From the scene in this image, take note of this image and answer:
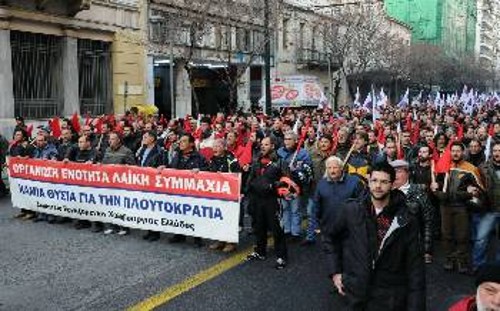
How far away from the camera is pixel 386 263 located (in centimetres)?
353

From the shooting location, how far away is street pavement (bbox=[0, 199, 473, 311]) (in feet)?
19.1

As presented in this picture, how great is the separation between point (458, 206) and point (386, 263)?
11.9 ft

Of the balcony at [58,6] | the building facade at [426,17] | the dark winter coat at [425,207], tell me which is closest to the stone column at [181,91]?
the balcony at [58,6]

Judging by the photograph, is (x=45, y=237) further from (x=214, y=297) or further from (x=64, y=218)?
(x=214, y=297)

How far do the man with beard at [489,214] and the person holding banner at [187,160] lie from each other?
11.2 feet

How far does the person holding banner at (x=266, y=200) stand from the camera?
23.1 ft

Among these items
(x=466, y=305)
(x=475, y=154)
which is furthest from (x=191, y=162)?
(x=466, y=305)

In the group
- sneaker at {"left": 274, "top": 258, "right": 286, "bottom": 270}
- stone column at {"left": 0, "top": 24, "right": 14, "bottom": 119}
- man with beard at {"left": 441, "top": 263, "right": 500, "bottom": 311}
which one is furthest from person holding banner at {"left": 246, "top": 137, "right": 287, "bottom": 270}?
stone column at {"left": 0, "top": 24, "right": 14, "bottom": 119}

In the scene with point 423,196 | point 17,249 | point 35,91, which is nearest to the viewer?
point 423,196

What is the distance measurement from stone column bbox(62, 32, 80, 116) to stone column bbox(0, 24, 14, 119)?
2.31m

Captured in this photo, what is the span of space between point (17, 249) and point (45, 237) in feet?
2.15

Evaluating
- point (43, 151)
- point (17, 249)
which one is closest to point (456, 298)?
point (17, 249)

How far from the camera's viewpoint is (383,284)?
11.7 ft

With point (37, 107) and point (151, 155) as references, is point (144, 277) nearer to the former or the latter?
point (151, 155)
